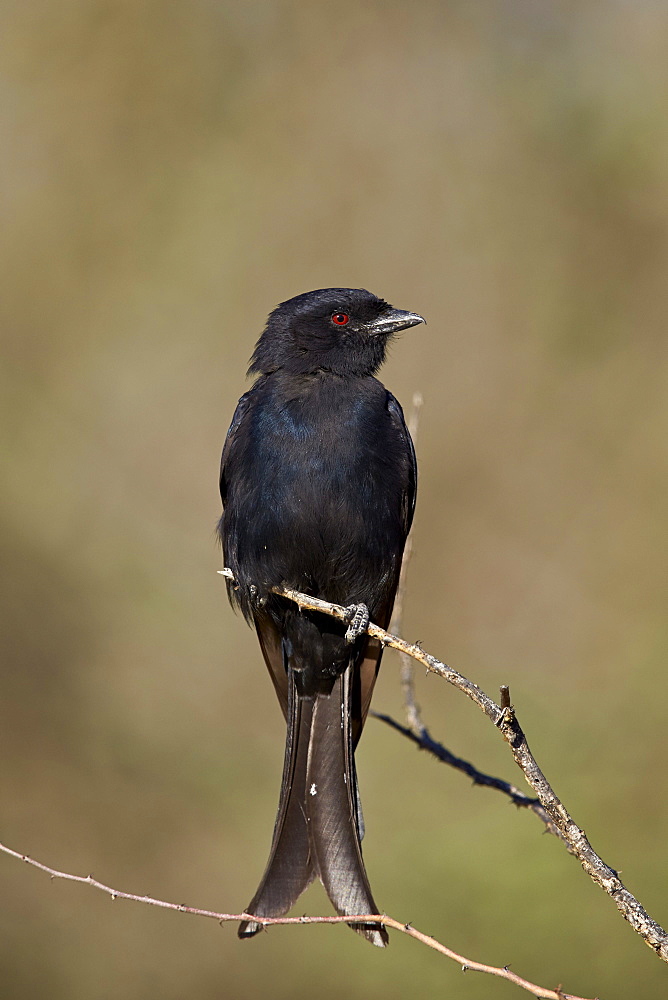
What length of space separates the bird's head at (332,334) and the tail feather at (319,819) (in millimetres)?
1314

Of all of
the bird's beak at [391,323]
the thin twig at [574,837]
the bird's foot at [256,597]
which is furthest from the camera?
the bird's beak at [391,323]

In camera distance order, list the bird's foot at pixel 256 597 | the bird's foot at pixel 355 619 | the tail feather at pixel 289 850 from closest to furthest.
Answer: the tail feather at pixel 289 850
the bird's foot at pixel 355 619
the bird's foot at pixel 256 597

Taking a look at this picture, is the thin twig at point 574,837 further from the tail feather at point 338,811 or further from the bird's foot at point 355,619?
the bird's foot at point 355,619

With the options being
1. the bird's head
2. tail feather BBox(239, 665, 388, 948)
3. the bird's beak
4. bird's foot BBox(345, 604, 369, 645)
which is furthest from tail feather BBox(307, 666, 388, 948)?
the bird's beak

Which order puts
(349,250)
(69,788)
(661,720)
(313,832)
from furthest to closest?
(349,250)
(69,788)
(661,720)
(313,832)

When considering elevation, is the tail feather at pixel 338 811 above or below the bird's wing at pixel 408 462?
below

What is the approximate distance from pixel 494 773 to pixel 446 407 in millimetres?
2762

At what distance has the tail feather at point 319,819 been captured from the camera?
10.7 ft

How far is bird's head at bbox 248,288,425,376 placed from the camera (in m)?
4.19

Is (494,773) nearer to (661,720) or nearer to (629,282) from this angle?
(661,720)

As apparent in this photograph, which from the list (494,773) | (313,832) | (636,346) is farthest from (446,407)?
(313,832)

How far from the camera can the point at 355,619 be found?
11.8 ft

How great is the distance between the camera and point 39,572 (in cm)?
746

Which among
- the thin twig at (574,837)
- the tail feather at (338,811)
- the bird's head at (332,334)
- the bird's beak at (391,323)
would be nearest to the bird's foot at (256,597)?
the tail feather at (338,811)
